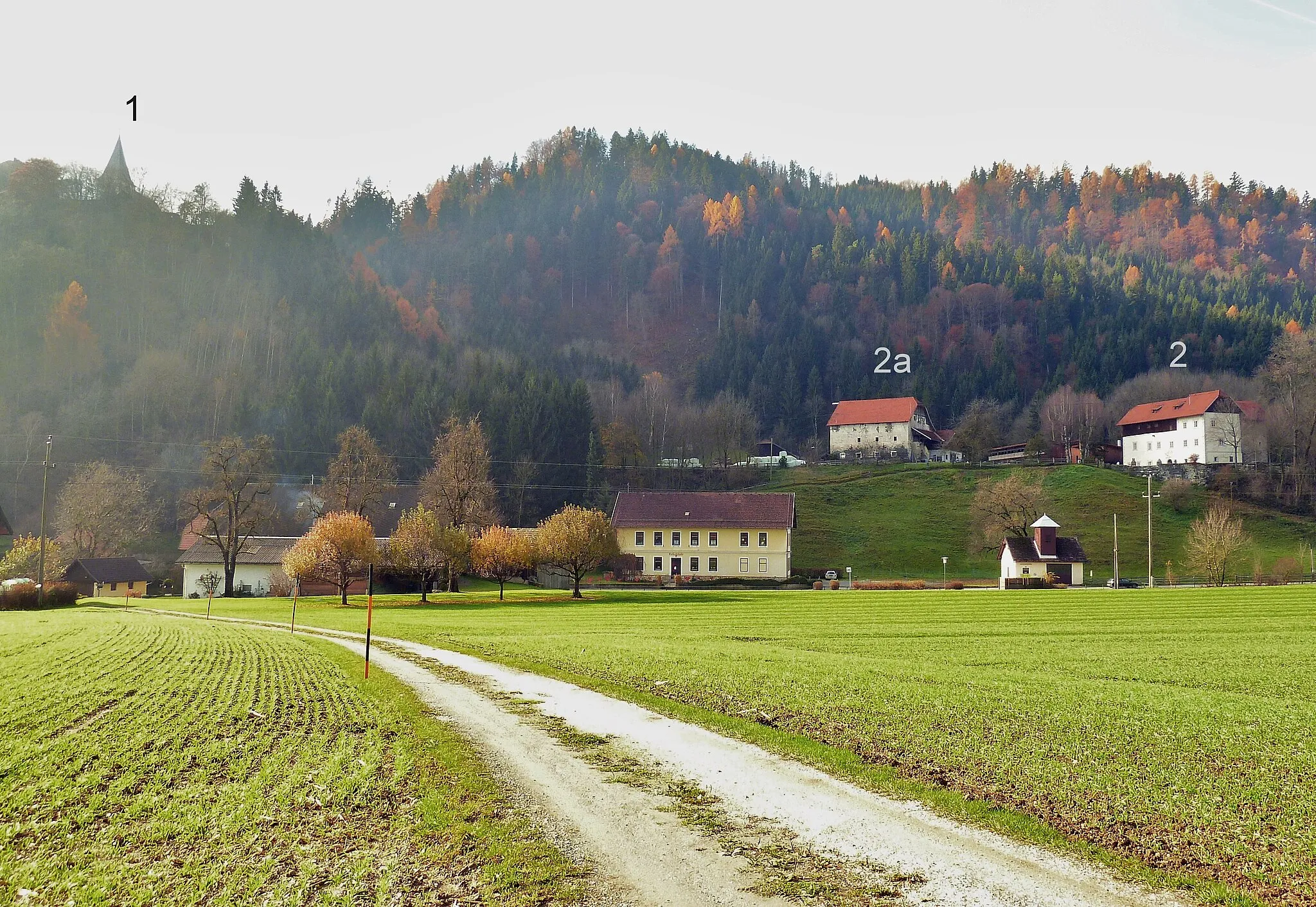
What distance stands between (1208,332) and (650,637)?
193303 millimetres

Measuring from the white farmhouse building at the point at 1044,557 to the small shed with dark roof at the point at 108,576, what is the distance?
80.5 m

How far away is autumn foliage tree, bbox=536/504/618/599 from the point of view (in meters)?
67.2

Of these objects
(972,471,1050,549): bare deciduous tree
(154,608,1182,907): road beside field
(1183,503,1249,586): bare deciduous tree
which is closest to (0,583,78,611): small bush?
(154,608,1182,907): road beside field

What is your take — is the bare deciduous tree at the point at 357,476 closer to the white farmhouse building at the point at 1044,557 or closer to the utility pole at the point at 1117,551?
the white farmhouse building at the point at 1044,557

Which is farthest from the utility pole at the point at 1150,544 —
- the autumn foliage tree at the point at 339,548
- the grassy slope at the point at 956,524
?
the autumn foliage tree at the point at 339,548

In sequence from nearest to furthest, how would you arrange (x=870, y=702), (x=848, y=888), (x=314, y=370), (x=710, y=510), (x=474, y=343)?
(x=848, y=888)
(x=870, y=702)
(x=710, y=510)
(x=314, y=370)
(x=474, y=343)

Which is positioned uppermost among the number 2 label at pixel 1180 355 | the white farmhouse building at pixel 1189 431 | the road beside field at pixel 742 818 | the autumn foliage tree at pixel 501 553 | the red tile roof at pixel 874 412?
the number 2 label at pixel 1180 355

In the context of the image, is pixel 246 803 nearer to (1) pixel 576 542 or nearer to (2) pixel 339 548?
(2) pixel 339 548

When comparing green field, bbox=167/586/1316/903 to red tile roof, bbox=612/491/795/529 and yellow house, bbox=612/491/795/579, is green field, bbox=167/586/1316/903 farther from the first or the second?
red tile roof, bbox=612/491/795/529

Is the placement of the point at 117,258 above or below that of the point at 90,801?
above

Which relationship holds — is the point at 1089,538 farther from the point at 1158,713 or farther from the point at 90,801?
the point at 90,801

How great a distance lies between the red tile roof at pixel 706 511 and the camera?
9512cm

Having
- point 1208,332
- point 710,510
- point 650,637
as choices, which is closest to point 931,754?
point 650,637

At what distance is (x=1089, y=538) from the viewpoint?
99.7 metres
